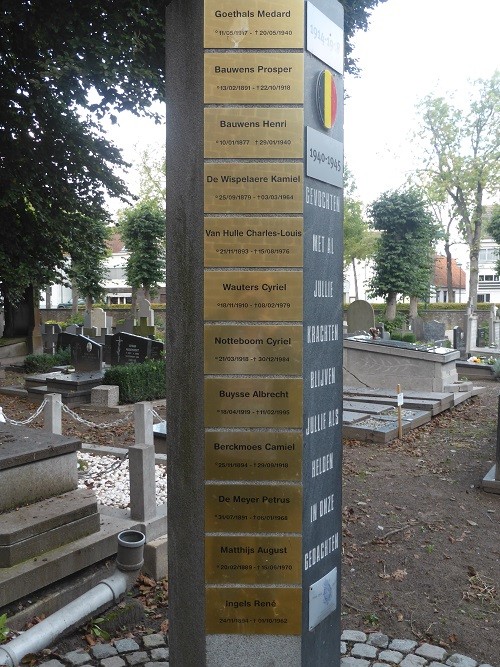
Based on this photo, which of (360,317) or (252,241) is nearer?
(252,241)

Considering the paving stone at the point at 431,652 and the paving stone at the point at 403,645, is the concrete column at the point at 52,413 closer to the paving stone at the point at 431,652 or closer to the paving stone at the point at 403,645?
the paving stone at the point at 403,645

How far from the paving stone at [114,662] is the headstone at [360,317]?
1724cm

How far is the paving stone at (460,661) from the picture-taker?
3717 mm

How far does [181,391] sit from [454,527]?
458 centimetres

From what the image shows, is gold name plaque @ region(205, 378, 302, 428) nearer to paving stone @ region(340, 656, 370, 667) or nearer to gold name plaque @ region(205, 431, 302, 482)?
gold name plaque @ region(205, 431, 302, 482)

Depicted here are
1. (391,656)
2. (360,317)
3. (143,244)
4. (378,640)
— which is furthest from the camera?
(143,244)

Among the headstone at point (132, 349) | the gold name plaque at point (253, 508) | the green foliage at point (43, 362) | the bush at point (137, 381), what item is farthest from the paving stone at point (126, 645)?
the green foliage at point (43, 362)

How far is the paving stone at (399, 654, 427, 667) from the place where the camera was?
3.68 m

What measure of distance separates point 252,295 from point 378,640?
259cm

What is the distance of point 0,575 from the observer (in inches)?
166

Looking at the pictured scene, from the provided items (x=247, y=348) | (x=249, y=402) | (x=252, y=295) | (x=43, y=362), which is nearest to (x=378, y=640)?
(x=249, y=402)

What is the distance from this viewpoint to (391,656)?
149 inches

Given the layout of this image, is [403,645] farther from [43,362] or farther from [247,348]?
[43,362]

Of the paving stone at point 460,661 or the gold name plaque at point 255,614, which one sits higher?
the gold name plaque at point 255,614
